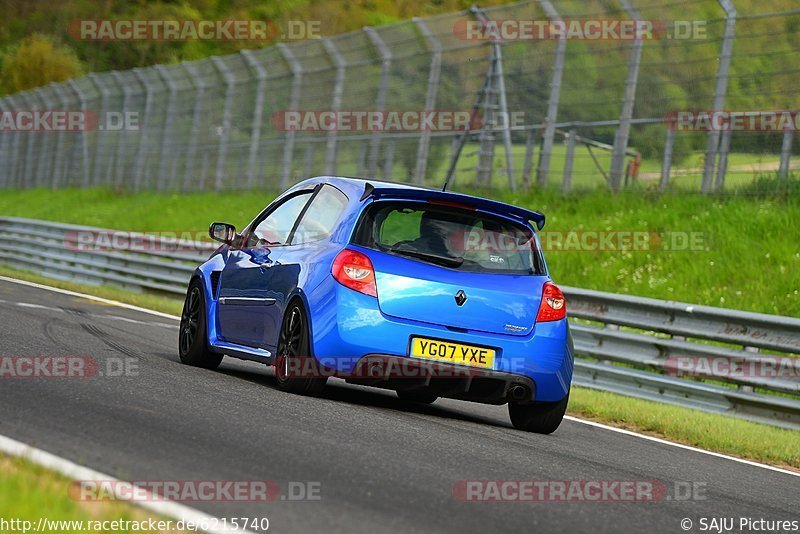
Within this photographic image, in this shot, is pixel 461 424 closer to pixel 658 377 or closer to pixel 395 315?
pixel 395 315

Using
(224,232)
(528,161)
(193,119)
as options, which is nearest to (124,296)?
(528,161)

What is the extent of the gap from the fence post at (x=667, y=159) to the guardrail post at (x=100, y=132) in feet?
78.0

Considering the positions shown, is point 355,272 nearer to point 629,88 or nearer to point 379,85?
point 629,88

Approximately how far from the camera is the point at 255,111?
32.1m

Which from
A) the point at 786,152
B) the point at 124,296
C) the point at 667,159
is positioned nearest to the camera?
the point at 786,152

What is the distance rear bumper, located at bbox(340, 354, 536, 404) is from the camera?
8.87 metres

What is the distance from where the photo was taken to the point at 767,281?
16656 millimetres

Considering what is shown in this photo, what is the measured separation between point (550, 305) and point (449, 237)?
78 cm

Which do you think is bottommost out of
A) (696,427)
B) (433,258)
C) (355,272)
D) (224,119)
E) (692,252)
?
(696,427)

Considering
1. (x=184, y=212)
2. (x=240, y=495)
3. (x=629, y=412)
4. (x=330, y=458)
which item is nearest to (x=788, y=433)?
(x=629, y=412)

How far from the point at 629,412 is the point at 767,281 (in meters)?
5.49

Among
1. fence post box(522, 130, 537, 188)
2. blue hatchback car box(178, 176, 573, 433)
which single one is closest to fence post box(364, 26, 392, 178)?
fence post box(522, 130, 537, 188)

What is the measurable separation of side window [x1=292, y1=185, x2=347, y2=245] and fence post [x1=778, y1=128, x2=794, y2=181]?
9.19m

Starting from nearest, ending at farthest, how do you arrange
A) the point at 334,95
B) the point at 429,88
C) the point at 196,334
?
the point at 196,334 → the point at 429,88 → the point at 334,95
